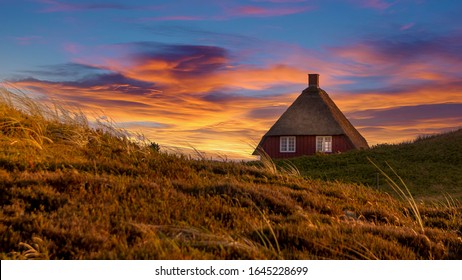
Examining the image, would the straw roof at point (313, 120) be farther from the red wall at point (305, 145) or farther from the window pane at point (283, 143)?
the window pane at point (283, 143)

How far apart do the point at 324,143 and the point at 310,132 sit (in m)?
1.66

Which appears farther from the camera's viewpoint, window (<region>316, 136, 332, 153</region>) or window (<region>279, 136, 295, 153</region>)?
window (<region>279, 136, 295, 153</region>)

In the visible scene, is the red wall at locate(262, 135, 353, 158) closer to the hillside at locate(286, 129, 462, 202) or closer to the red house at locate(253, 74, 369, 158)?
the red house at locate(253, 74, 369, 158)

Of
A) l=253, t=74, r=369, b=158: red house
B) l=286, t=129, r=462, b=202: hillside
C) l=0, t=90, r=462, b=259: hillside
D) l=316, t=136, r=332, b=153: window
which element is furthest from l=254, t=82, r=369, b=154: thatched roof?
l=0, t=90, r=462, b=259: hillside

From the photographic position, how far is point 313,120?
157 ft

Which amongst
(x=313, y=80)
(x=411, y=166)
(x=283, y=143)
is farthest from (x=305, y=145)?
(x=411, y=166)

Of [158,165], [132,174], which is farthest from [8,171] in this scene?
[158,165]

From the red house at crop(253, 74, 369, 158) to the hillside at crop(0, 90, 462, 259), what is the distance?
3247 centimetres

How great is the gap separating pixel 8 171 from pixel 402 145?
32141 millimetres

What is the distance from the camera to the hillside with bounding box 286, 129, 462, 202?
25438mm

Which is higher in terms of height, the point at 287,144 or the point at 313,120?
the point at 313,120

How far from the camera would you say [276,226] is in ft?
26.7

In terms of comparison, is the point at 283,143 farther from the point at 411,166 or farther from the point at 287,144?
the point at 411,166

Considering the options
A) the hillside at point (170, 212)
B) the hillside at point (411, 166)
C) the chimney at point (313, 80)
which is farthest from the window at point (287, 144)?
the hillside at point (170, 212)
